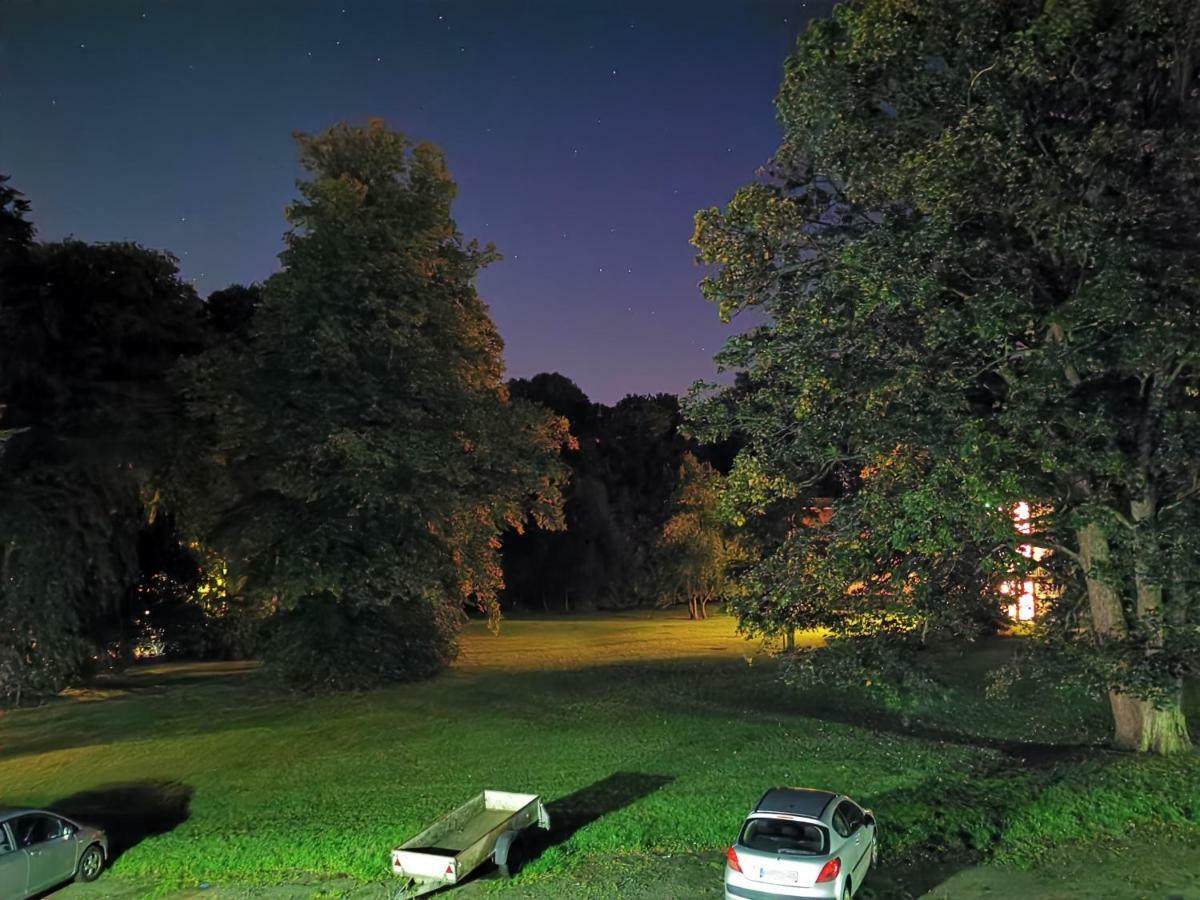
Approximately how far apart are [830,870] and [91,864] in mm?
11372

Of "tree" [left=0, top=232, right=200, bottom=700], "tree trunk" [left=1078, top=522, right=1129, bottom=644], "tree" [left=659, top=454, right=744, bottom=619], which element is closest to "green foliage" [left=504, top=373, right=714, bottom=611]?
"tree" [left=659, top=454, right=744, bottom=619]

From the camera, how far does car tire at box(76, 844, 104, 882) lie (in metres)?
14.0

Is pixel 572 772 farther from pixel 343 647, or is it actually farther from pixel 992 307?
pixel 343 647

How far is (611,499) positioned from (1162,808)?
71.3 m

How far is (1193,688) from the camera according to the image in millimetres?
26172

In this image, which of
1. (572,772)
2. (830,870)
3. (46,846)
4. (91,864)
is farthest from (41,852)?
(830,870)

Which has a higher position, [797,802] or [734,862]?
[797,802]

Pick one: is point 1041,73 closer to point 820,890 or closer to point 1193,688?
point 820,890

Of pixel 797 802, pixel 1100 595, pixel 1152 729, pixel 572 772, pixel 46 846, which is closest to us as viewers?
pixel 797 802

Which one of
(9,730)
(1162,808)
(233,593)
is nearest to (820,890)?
(1162,808)

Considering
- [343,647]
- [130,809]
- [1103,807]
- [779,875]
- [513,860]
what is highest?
[343,647]

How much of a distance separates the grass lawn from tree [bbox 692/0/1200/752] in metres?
2.62

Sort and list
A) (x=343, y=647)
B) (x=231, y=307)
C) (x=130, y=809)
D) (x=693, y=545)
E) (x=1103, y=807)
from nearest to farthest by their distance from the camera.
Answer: (x=1103, y=807) → (x=130, y=809) → (x=343, y=647) → (x=231, y=307) → (x=693, y=545)

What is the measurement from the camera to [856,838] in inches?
442
